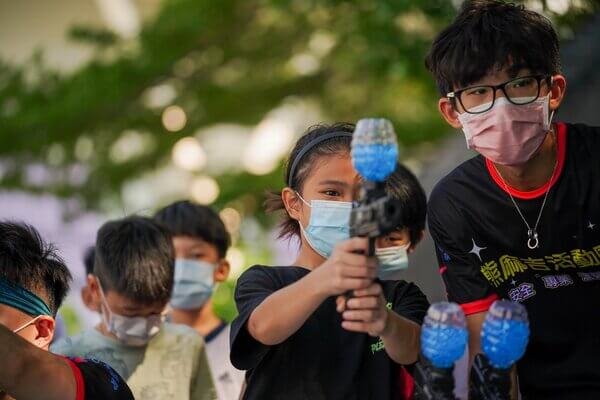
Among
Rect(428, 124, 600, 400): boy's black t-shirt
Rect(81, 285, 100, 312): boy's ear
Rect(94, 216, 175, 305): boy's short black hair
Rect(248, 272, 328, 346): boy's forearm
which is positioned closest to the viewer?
Rect(248, 272, 328, 346): boy's forearm

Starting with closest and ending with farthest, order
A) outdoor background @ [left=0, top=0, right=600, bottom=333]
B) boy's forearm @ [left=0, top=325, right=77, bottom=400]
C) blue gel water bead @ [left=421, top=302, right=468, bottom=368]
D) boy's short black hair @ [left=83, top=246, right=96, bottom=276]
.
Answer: blue gel water bead @ [left=421, top=302, right=468, bottom=368] → boy's forearm @ [left=0, top=325, right=77, bottom=400] → boy's short black hair @ [left=83, top=246, right=96, bottom=276] → outdoor background @ [left=0, top=0, right=600, bottom=333]

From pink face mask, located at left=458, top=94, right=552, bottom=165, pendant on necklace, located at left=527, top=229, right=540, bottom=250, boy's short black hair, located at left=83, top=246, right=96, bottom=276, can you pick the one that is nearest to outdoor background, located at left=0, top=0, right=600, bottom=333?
boy's short black hair, located at left=83, top=246, right=96, bottom=276

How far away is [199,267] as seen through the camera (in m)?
5.97

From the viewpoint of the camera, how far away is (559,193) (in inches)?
146

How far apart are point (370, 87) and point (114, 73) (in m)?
2.60

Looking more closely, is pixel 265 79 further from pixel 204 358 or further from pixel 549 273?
pixel 549 273

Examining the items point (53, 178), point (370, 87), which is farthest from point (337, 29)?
point (53, 178)

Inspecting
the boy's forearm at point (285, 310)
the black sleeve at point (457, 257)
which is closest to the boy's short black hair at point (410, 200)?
the black sleeve at point (457, 257)

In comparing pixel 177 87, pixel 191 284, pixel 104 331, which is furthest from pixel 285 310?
pixel 177 87

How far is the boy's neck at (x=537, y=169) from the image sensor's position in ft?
12.3

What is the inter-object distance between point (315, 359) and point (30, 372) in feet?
3.47

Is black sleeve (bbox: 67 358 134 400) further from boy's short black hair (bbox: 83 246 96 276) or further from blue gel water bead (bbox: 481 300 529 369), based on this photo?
boy's short black hair (bbox: 83 246 96 276)

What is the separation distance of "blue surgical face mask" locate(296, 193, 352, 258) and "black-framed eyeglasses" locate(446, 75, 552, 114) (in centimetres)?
56

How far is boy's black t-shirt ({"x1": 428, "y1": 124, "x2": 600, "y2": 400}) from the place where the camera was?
3701 millimetres
